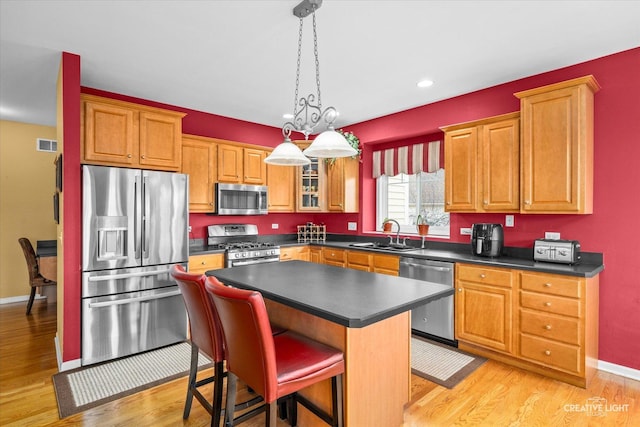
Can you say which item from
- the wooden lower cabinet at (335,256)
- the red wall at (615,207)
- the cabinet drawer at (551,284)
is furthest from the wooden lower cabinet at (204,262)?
the red wall at (615,207)

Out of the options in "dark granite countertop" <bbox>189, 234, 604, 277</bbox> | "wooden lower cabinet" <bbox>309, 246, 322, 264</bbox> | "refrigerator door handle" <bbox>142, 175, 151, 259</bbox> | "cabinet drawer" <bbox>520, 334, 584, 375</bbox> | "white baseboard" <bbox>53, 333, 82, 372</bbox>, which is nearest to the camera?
"cabinet drawer" <bbox>520, 334, 584, 375</bbox>

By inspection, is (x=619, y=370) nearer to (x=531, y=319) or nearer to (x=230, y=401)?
(x=531, y=319)

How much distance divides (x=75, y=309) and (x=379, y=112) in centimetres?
403

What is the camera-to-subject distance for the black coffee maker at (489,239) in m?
3.40

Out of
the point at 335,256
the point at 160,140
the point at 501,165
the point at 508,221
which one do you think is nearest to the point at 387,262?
the point at 335,256

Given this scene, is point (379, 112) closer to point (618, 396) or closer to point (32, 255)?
point (618, 396)

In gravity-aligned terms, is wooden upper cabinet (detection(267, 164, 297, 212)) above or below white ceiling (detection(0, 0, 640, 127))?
below

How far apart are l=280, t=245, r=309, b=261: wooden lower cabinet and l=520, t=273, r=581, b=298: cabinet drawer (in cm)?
284

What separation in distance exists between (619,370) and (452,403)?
1608 millimetres

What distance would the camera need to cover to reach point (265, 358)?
4.98 ft

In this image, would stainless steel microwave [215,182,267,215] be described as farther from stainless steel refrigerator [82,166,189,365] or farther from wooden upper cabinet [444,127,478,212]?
wooden upper cabinet [444,127,478,212]

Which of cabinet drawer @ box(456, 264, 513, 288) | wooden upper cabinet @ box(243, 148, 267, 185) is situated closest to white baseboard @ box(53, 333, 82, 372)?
wooden upper cabinet @ box(243, 148, 267, 185)

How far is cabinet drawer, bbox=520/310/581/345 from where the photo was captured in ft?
8.71

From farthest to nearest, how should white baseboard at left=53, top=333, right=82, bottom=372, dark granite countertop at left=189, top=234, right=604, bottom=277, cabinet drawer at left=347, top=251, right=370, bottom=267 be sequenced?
cabinet drawer at left=347, top=251, right=370, bottom=267
white baseboard at left=53, top=333, right=82, bottom=372
dark granite countertop at left=189, top=234, right=604, bottom=277
